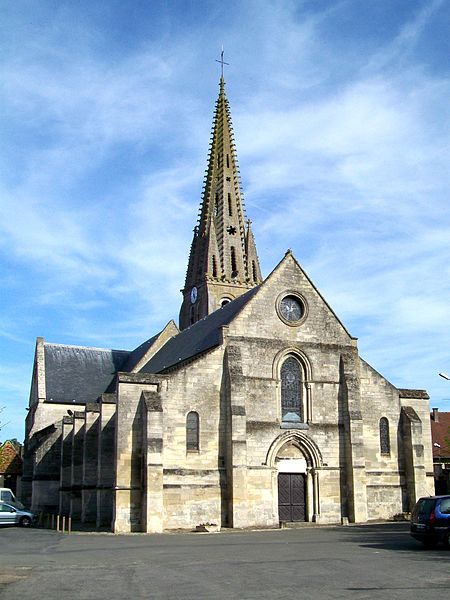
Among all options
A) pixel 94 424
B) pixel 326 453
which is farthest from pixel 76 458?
pixel 326 453

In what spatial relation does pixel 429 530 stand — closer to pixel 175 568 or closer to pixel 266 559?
pixel 266 559

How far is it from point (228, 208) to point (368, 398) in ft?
101

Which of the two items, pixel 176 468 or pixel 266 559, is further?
pixel 176 468

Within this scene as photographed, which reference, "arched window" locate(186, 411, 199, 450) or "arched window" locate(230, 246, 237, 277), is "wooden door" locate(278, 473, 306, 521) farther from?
"arched window" locate(230, 246, 237, 277)

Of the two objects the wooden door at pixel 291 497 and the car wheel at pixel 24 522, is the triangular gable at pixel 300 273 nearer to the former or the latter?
the wooden door at pixel 291 497

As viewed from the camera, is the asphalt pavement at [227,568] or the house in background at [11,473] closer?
the asphalt pavement at [227,568]

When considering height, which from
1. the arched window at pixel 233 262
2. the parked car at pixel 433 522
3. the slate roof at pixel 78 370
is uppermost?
the arched window at pixel 233 262

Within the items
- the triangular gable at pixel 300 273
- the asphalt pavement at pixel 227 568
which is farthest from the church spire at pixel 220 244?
the asphalt pavement at pixel 227 568

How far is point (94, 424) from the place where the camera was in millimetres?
37281

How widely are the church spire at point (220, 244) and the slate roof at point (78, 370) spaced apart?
922 centimetres

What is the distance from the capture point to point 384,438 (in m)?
33.4

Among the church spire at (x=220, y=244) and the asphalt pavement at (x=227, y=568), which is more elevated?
the church spire at (x=220, y=244)

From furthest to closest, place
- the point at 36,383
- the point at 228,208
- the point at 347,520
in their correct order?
the point at 228,208 → the point at 36,383 → the point at 347,520

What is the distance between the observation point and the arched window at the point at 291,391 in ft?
104
